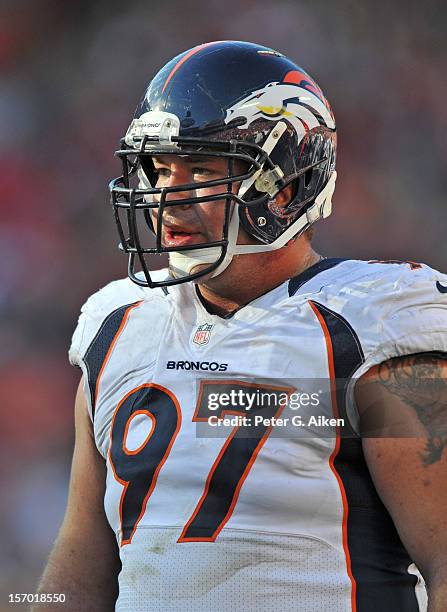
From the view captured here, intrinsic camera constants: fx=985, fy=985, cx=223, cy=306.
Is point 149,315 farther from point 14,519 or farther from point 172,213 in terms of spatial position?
point 14,519

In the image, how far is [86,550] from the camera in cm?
→ 193

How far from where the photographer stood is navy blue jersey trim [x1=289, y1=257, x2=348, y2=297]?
1859 millimetres

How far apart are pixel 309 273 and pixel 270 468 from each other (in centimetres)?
42

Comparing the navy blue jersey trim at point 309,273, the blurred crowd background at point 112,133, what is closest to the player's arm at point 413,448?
the navy blue jersey trim at point 309,273

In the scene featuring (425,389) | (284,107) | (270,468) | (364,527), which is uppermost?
(284,107)

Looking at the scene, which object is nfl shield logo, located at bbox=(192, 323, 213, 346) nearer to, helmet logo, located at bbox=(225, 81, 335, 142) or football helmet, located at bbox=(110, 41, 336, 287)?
football helmet, located at bbox=(110, 41, 336, 287)

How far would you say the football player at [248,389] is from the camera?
5.34ft

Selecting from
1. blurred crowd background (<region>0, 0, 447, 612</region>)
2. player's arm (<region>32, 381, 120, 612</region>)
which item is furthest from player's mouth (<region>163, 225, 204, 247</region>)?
blurred crowd background (<region>0, 0, 447, 612</region>)

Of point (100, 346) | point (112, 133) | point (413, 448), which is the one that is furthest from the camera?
point (112, 133)

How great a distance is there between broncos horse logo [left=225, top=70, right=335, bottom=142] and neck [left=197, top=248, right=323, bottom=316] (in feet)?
0.87

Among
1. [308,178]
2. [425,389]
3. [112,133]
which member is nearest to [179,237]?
[308,178]

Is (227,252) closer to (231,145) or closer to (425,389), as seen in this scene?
(231,145)

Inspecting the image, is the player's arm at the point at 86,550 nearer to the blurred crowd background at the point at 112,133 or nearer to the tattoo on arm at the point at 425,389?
the tattoo on arm at the point at 425,389

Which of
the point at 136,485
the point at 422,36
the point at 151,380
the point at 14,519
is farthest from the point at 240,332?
the point at 422,36
